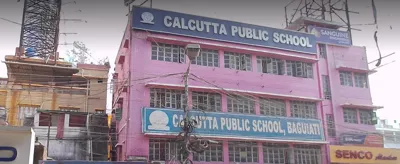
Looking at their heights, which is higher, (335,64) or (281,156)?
(335,64)

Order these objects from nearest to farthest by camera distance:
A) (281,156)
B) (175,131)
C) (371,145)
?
(175,131), (281,156), (371,145)

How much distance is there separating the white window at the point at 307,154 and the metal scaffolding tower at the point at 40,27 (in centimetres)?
1761

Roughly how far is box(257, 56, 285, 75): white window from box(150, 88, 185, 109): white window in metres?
5.44

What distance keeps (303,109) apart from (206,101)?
6.44 m

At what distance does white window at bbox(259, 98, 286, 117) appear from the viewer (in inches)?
915

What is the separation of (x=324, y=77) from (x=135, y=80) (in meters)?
12.6

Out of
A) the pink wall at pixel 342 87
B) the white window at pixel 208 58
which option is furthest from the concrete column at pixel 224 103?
Result: the pink wall at pixel 342 87

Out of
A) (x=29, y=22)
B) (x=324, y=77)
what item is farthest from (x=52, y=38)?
(x=324, y=77)

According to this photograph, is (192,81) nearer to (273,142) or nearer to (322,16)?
(273,142)

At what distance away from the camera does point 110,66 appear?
29.1 m

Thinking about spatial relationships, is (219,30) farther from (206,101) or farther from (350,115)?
(350,115)

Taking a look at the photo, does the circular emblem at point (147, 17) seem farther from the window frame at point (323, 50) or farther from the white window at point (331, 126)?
the white window at point (331, 126)

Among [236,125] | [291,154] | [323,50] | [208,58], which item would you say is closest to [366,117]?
[323,50]

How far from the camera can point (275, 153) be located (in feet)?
75.5
